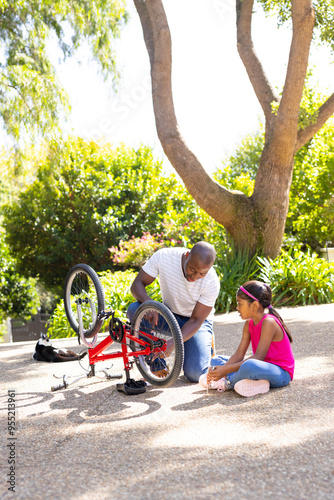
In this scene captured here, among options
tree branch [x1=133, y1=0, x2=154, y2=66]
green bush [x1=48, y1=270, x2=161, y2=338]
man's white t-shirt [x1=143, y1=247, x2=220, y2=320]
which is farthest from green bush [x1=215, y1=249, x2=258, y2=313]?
man's white t-shirt [x1=143, y1=247, x2=220, y2=320]

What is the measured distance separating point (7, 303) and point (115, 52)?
13029mm

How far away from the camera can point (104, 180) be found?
16.3 meters

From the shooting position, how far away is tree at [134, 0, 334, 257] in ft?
28.2

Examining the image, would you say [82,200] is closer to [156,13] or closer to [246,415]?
[156,13]

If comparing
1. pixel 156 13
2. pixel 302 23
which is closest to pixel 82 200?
pixel 156 13

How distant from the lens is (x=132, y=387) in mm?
3717

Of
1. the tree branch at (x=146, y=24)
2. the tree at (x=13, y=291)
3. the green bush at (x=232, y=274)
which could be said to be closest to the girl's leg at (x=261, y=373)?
the green bush at (x=232, y=274)

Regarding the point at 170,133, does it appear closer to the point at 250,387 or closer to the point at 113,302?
the point at 113,302

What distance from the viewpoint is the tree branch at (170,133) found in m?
8.65

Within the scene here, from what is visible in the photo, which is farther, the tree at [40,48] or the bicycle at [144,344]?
the tree at [40,48]

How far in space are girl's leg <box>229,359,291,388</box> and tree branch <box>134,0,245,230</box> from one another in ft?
17.9

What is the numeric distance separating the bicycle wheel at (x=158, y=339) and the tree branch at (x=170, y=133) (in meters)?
5.16

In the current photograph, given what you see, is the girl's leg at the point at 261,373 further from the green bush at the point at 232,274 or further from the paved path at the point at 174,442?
the green bush at the point at 232,274

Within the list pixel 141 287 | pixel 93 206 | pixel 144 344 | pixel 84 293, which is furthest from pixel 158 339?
pixel 93 206
